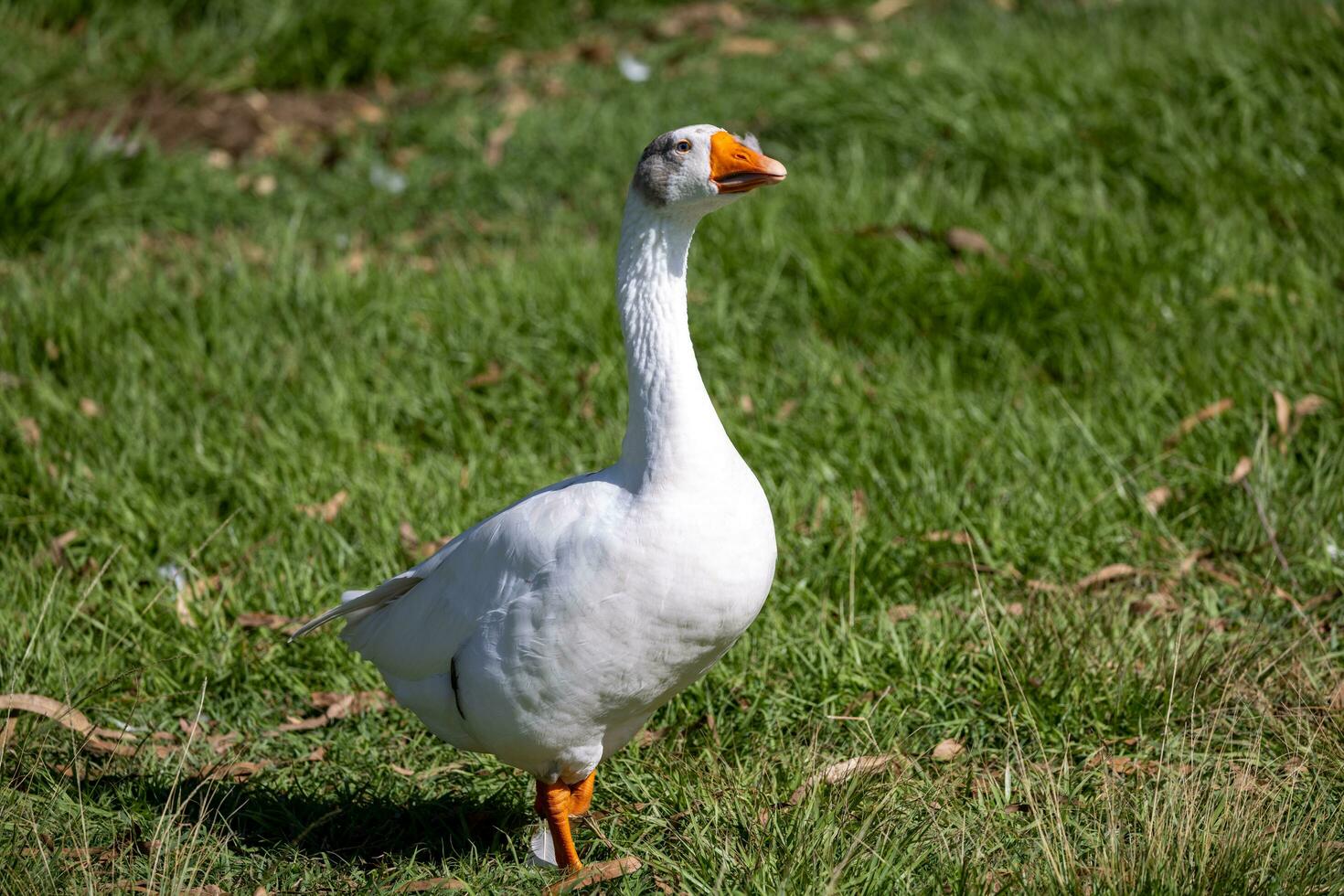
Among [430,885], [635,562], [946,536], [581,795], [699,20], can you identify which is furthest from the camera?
[699,20]

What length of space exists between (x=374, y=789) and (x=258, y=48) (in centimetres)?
592

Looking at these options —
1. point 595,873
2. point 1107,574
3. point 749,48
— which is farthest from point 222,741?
point 749,48

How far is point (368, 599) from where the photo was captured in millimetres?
3266

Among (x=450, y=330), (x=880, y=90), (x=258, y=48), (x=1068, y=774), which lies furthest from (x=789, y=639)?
(x=258, y=48)

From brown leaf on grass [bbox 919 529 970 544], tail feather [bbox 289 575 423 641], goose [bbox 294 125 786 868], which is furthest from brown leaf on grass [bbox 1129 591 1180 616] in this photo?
tail feather [bbox 289 575 423 641]

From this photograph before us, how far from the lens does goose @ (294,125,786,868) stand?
2.68 metres

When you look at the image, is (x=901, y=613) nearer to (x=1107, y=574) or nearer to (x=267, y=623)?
(x=1107, y=574)

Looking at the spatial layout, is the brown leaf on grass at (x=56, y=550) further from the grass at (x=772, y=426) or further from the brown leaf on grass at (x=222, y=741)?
the brown leaf on grass at (x=222, y=741)

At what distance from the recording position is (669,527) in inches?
105

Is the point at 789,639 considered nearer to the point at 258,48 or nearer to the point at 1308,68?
the point at 1308,68

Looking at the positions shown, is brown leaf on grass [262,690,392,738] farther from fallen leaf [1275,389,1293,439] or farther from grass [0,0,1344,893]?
fallen leaf [1275,389,1293,439]

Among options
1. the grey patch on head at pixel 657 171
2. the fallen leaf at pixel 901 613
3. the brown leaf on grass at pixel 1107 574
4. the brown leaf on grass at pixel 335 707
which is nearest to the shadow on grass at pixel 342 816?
the brown leaf on grass at pixel 335 707

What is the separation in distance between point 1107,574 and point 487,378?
2.44 metres

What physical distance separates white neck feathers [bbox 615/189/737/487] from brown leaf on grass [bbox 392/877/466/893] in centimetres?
99
